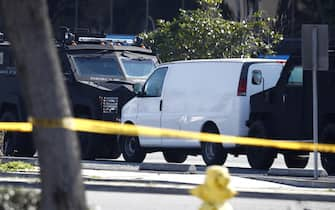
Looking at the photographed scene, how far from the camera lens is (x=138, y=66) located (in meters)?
22.5

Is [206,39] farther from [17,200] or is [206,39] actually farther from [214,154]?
[17,200]

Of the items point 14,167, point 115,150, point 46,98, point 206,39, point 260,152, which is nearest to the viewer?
point 46,98

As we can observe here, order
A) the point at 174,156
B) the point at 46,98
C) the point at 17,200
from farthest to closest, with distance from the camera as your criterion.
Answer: the point at 174,156 → the point at 17,200 → the point at 46,98

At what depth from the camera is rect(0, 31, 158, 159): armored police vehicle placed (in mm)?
21094

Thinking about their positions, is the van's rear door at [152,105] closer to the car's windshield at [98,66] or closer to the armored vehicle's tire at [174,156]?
the car's windshield at [98,66]

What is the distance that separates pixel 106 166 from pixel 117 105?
319 centimetres

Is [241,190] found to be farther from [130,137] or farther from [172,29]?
[172,29]

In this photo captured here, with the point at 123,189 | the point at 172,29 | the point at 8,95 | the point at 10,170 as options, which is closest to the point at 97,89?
the point at 8,95

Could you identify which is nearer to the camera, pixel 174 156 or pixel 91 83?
pixel 91 83

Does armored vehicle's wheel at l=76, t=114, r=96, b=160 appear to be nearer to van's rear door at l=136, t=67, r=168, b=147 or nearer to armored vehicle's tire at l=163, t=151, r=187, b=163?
van's rear door at l=136, t=67, r=168, b=147

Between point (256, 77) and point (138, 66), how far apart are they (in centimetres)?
379

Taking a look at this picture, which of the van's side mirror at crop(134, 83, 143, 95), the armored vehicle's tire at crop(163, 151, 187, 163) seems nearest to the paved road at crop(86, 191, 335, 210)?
the van's side mirror at crop(134, 83, 143, 95)

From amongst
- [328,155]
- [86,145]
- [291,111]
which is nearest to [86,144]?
[86,145]

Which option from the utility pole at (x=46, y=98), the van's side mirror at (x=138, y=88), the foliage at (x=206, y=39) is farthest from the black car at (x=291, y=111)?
the utility pole at (x=46, y=98)
